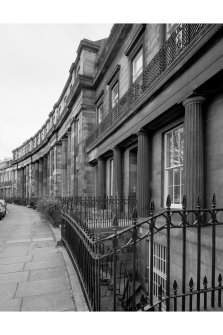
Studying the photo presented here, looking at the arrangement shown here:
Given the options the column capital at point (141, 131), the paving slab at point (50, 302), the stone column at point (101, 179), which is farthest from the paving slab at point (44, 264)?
the stone column at point (101, 179)

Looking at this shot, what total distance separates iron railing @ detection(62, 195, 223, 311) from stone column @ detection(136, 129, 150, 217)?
3.40 ft

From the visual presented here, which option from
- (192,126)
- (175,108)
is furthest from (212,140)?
(175,108)

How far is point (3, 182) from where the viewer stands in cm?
5809

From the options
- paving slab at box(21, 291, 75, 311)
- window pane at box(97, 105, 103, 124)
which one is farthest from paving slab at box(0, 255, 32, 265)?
window pane at box(97, 105, 103, 124)

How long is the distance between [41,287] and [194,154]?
4.32 meters

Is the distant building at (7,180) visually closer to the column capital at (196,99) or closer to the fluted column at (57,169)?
the fluted column at (57,169)

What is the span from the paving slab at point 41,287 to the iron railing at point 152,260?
420mm

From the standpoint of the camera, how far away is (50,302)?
136 inches

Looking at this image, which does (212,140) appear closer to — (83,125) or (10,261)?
(10,261)

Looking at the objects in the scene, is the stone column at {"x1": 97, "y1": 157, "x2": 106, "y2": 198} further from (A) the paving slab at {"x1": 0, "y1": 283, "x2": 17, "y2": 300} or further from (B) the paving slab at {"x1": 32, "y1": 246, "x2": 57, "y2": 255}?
(A) the paving slab at {"x1": 0, "y1": 283, "x2": 17, "y2": 300}

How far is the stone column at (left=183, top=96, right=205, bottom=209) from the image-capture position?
16.3 ft

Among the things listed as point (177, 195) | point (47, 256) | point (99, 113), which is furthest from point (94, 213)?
point (99, 113)

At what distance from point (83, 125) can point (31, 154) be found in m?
26.8

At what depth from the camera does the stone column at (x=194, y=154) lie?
4.95 m
